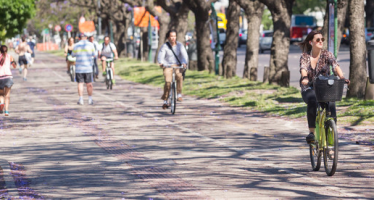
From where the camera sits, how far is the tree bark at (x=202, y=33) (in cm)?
2962

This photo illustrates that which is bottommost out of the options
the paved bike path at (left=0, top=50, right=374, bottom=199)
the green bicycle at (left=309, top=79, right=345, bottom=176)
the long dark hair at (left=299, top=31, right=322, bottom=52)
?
the paved bike path at (left=0, top=50, right=374, bottom=199)

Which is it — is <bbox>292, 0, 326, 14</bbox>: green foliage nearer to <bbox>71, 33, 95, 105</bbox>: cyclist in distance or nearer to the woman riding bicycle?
<bbox>71, 33, 95, 105</bbox>: cyclist in distance

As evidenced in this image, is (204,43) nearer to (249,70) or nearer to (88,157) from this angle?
(249,70)

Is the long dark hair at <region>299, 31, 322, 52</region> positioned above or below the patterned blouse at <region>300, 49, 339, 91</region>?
above

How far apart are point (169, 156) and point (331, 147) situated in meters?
2.64

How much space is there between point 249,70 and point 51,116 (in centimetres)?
954

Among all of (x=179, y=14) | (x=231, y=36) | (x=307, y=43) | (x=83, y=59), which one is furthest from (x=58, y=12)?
(x=307, y=43)

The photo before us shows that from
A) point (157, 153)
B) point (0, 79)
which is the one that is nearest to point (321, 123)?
point (157, 153)

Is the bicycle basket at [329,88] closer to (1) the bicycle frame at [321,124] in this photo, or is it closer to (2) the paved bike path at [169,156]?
(1) the bicycle frame at [321,124]

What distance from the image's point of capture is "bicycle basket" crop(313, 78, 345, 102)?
8.16 meters

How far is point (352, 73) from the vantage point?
1658 centimetres

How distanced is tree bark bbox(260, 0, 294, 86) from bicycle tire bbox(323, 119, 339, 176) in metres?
12.2

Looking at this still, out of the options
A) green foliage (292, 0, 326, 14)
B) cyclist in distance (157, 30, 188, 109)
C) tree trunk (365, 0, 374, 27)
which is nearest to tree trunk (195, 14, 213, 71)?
cyclist in distance (157, 30, 188, 109)

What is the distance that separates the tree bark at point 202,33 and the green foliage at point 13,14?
17.2 meters
